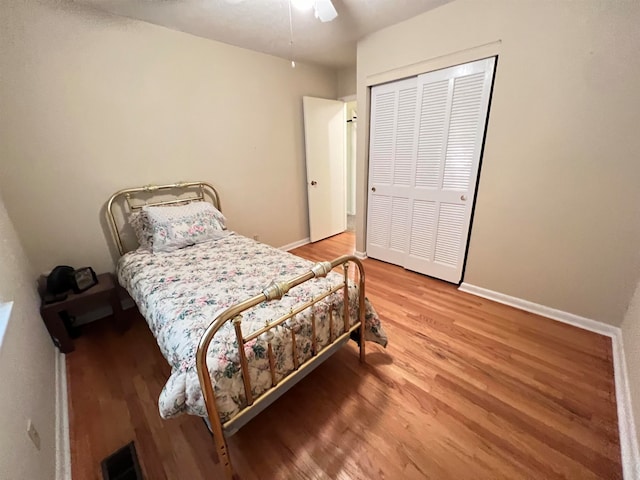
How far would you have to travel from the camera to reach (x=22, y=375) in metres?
1.11

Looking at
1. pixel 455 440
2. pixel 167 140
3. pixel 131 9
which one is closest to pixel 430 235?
pixel 455 440

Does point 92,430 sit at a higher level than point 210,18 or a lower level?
lower

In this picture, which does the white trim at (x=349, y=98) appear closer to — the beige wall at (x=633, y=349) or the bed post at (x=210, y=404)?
the beige wall at (x=633, y=349)

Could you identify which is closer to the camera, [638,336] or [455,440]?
[455,440]

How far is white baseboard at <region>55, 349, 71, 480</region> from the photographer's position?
3.82ft

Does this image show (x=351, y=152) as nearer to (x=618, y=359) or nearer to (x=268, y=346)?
(x=618, y=359)

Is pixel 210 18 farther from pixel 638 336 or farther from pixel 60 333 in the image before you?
pixel 638 336

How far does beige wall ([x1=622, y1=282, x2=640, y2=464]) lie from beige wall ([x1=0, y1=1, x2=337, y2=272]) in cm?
334

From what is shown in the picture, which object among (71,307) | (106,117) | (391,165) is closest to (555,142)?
(391,165)

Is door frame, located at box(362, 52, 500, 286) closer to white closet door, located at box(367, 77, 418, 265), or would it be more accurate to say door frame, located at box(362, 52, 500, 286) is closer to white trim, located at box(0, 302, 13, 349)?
white closet door, located at box(367, 77, 418, 265)

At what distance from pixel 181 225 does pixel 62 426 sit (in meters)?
1.43

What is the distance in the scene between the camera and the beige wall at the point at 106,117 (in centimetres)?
179

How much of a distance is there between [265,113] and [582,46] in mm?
2770

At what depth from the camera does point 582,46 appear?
1647mm
